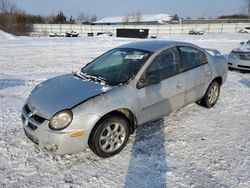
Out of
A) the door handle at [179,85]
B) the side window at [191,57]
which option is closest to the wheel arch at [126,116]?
the door handle at [179,85]

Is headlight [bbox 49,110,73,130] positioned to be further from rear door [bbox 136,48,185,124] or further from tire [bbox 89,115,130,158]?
rear door [bbox 136,48,185,124]

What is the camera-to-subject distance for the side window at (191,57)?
4.32m

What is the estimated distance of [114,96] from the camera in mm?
3252

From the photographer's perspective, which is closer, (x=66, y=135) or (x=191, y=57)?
(x=66, y=135)

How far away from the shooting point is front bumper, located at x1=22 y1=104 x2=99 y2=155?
2930mm

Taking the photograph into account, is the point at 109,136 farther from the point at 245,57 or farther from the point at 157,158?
the point at 245,57

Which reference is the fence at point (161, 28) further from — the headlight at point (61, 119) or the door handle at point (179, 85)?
the headlight at point (61, 119)

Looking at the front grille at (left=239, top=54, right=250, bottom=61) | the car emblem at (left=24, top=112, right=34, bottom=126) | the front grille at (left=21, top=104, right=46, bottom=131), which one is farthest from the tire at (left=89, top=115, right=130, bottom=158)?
the front grille at (left=239, top=54, right=250, bottom=61)

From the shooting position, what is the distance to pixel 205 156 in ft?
11.0

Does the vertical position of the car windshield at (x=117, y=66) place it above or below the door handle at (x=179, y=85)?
A: above

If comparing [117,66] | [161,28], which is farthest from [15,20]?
[117,66]

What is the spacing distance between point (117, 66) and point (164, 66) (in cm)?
78

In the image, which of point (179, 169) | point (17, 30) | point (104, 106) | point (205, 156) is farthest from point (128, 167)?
point (17, 30)

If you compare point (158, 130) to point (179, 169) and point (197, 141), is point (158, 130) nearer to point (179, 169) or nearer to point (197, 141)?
point (197, 141)
